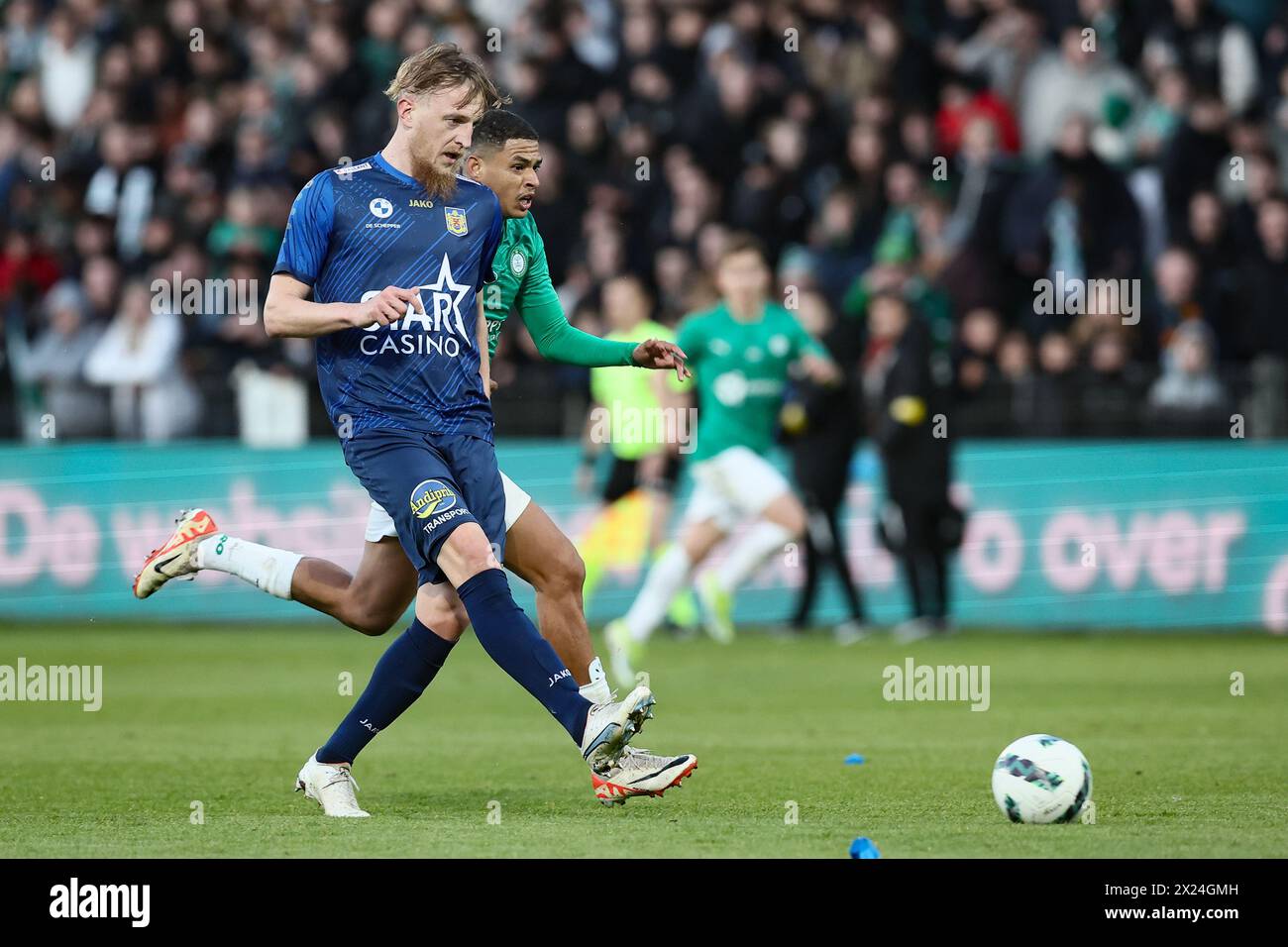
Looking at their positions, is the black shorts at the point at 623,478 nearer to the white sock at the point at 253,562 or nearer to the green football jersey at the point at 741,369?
the green football jersey at the point at 741,369

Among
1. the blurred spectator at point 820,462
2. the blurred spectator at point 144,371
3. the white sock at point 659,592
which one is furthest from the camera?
the blurred spectator at point 144,371

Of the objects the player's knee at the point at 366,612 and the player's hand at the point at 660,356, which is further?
the player's knee at the point at 366,612

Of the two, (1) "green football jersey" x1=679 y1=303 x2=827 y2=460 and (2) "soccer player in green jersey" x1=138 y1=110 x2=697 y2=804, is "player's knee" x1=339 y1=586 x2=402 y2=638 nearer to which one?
(2) "soccer player in green jersey" x1=138 y1=110 x2=697 y2=804

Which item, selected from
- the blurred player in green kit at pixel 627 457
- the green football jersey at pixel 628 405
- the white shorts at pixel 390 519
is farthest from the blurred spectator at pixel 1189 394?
the white shorts at pixel 390 519

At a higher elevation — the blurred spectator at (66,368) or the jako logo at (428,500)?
the blurred spectator at (66,368)

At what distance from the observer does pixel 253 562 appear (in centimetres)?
781

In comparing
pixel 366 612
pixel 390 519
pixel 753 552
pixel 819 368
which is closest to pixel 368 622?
pixel 366 612

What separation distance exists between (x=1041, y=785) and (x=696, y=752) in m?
2.77

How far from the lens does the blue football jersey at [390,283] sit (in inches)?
282

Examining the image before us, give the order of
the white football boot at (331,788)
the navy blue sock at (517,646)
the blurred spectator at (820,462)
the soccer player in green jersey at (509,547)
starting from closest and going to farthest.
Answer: the navy blue sock at (517,646), the white football boot at (331,788), the soccer player in green jersey at (509,547), the blurred spectator at (820,462)
